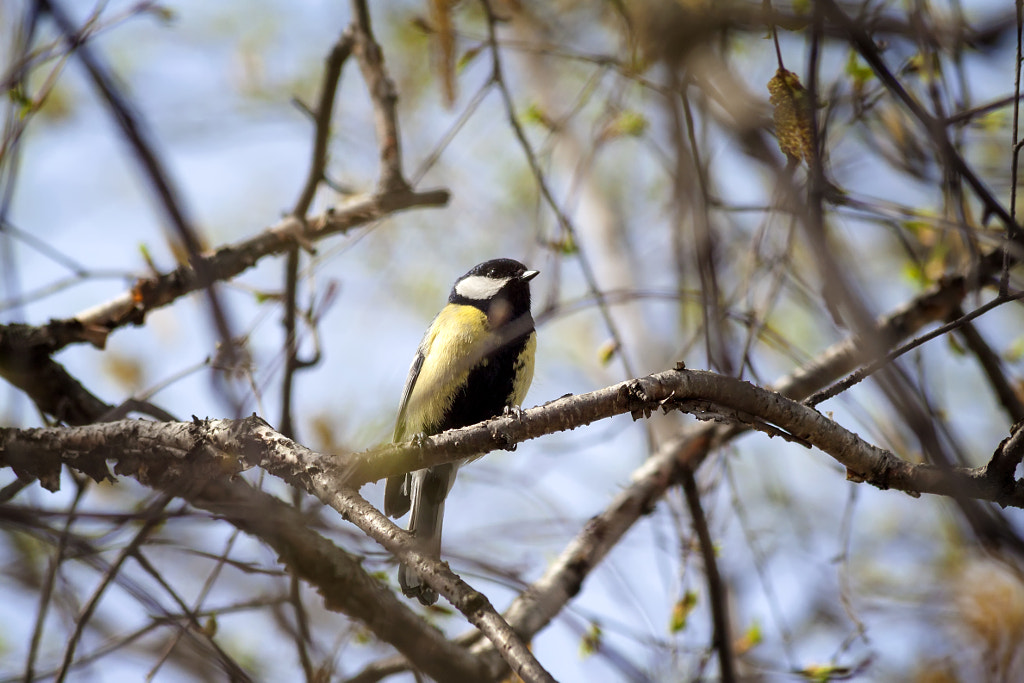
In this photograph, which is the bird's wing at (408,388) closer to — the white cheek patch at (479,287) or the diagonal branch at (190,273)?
the white cheek patch at (479,287)

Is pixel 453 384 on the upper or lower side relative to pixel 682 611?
upper

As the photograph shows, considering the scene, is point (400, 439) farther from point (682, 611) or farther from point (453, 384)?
point (682, 611)

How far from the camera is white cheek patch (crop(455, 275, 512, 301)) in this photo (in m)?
3.94

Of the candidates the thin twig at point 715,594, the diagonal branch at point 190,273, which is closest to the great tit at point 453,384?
the diagonal branch at point 190,273

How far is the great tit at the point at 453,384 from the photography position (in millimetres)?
3334

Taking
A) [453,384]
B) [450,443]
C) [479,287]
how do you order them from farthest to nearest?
[479,287] < [453,384] < [450,443]

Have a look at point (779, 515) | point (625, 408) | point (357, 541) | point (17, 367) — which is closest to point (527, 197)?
point (779, 515)

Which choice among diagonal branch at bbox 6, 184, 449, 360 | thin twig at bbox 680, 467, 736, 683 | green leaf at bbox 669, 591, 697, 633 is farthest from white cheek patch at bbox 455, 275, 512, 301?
green leaf at bbox 669, 591, 697, 633

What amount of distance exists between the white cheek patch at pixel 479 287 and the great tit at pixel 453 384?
0.32ft

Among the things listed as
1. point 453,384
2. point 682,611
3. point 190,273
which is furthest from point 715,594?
point 190,273

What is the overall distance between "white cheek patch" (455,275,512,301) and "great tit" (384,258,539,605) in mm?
99

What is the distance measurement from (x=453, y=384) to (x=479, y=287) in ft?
2.80

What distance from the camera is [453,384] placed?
3340 mm

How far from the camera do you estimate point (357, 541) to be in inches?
62.3
